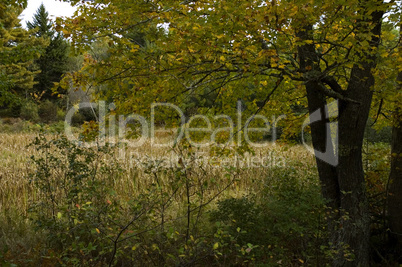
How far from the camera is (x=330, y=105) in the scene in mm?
5125

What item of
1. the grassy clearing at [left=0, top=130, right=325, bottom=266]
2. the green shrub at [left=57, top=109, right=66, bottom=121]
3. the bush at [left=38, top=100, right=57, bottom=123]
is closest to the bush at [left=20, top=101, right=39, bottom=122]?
the bush at [left=38, top=100, right=57, bottom=123]

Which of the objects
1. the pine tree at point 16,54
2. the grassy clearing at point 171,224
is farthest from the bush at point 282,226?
the pine tree at point 16,54

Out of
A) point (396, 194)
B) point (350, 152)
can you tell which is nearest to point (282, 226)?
point (350, 152)

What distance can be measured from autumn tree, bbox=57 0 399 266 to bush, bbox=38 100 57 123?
2347cm

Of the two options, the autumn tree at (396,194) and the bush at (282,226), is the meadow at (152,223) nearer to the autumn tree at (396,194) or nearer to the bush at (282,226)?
the bush at (282,226)

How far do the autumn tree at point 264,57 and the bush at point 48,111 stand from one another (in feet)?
77.0

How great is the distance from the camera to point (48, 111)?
25922 mm

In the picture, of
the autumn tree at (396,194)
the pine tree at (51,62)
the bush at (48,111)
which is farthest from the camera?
the pine tree at (51,62)

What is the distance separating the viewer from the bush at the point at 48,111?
2547cm

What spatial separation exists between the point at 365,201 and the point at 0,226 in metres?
5.46

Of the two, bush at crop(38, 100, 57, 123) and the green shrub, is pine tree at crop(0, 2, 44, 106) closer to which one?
bush at crop(38, 100, 57, 123)

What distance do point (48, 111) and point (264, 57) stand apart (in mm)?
26119

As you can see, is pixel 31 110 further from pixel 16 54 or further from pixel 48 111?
pixel 16 54

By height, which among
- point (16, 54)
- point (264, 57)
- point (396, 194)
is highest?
point (16, 54)
